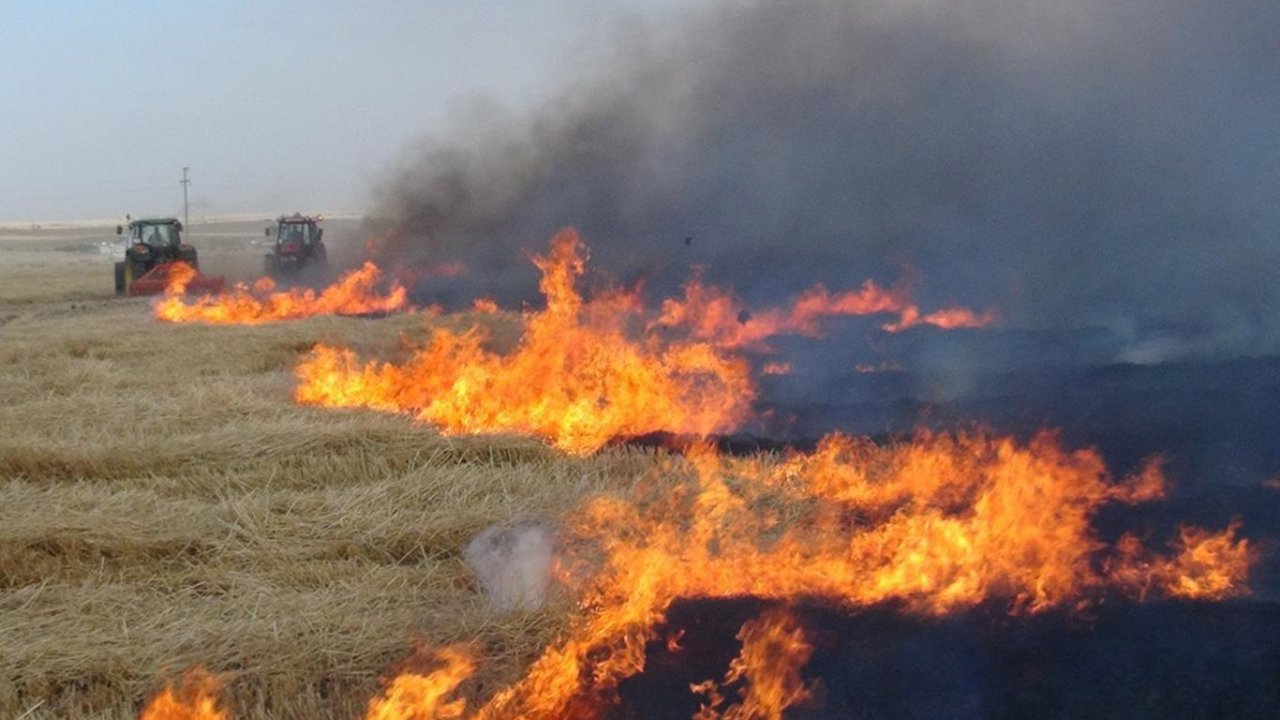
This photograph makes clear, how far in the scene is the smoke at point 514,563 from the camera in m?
5.29

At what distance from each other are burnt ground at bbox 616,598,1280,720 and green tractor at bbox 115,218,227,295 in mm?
23052

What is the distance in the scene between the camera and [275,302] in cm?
2097

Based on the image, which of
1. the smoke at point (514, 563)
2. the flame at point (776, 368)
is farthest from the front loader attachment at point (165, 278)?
the smoke at point (514, 563)

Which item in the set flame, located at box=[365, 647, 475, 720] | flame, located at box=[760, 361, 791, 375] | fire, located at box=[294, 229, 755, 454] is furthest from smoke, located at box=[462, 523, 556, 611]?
flame, located at box=[760, 361, 791, 375]

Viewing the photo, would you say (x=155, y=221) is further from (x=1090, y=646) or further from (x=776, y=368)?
(x=1090, y=646)

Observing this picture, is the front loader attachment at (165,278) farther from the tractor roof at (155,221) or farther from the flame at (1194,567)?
the flame at (1194,567)

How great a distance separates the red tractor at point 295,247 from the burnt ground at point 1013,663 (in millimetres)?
26832

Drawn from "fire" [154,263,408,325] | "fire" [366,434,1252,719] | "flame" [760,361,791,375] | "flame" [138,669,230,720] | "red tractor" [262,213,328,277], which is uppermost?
"red tractor" [262,213,328,277]

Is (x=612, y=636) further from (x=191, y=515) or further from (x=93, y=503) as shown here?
(x=93, y=503)

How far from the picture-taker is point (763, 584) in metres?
5.36

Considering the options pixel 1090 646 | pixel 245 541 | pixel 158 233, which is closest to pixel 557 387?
pixel 245 541

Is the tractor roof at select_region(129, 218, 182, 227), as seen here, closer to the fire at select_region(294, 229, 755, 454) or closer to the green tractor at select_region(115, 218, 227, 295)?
the green tractor at select_region(115, 218, 227, 295)

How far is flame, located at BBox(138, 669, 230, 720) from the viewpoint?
4.29 meters

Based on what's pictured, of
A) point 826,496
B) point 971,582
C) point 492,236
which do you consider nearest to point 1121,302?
point 826,496
